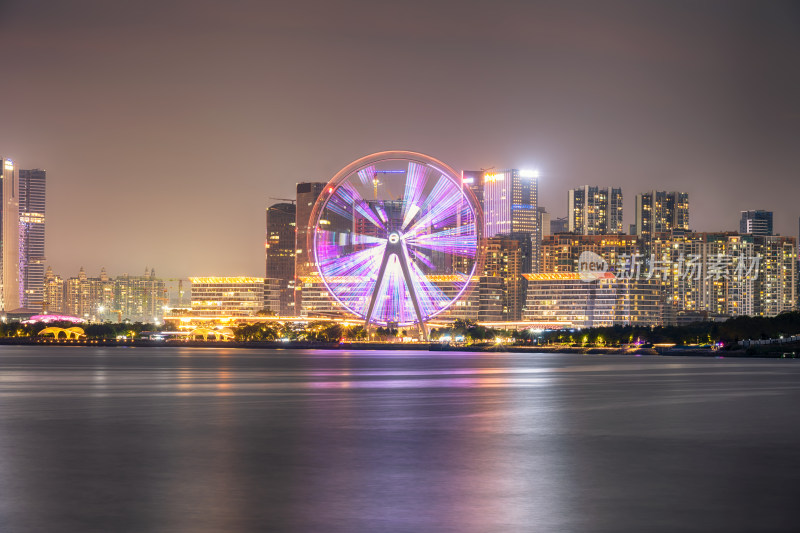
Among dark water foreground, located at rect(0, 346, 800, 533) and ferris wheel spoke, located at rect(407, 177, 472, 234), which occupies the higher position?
ferris wheel spoke, located at rect(407, 177, 472, 234)

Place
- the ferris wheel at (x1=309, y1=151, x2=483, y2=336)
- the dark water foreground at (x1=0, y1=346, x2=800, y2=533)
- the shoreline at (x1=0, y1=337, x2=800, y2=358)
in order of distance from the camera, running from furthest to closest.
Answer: the shoreline at (x1=0, y1=337, x2=800, y2=358)
the ferris wheel at (x1=309, y1=151, x2=483, y2=336)
the dark water foreground at (x1=0, y1=346, x2=800, y2=533)

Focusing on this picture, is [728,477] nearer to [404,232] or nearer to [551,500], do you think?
[551,500]

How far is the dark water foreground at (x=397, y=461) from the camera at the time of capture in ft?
66.7

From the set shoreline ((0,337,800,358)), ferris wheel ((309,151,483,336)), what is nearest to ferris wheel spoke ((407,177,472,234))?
ferris wheel ((309,151,483,336))

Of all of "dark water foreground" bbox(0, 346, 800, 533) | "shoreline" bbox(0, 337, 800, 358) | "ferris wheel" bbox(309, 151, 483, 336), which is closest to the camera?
"dark water foreground" bbox(0, 346, 800, 533)

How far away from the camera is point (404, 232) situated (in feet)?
349

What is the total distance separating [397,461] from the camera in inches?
1117

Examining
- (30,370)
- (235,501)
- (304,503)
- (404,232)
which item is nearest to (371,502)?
(304,503)

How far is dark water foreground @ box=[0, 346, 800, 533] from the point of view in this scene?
2034cm

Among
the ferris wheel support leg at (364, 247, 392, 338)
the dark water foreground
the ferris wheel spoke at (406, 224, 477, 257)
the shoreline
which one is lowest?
the shoreline

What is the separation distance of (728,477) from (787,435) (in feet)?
35.3

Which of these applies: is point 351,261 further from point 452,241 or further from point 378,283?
point 452,241

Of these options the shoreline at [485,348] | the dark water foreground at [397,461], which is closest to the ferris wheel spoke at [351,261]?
the dark water foreground at [397,461]

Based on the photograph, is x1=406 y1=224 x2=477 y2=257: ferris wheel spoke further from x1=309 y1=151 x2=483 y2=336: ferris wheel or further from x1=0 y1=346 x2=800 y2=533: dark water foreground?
x1=0 y1=346 x2=800 y2=533: dark water foreground
